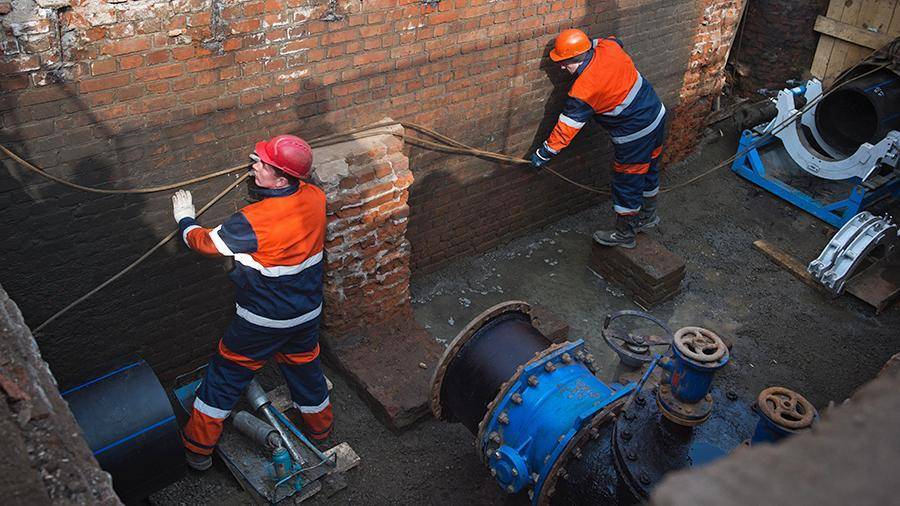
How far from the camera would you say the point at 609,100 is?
Result: 573cm

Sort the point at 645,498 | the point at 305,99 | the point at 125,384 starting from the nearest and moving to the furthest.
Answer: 1. the point at 645,498
2. the point at 125,384
3. the point at 305,99

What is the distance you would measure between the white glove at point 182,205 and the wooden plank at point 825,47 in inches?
259

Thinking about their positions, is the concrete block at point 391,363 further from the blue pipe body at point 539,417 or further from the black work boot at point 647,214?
the black work boot at point 647,214

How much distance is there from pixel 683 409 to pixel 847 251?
3630 millimetres

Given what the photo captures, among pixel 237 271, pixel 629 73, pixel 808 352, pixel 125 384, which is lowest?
pixel 808 352

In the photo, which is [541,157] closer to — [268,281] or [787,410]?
[268,281]

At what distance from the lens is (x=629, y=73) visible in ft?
18.8

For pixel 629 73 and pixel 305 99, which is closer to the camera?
pixel 305 99

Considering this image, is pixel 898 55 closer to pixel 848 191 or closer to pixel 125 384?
pixel 848 191

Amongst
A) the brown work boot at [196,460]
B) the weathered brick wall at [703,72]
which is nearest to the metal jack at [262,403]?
the brown work boot at [196,460]

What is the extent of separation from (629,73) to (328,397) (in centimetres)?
320

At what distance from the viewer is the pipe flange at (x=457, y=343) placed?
4121 mm

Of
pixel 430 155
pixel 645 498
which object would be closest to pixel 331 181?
pixel 430 155

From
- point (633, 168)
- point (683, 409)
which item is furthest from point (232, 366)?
point (633, 168)
